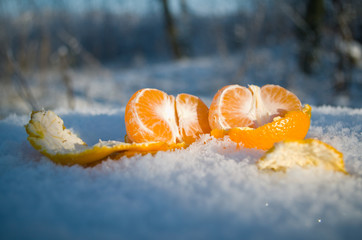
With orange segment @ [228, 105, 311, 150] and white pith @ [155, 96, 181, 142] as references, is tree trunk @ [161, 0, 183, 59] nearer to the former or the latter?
white pith @ [155, 96, 181, 142]

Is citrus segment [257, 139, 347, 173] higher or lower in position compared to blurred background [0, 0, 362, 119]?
lower

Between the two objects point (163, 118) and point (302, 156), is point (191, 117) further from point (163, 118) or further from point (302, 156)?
point (302, 156)

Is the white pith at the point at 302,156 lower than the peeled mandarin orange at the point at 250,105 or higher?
lower

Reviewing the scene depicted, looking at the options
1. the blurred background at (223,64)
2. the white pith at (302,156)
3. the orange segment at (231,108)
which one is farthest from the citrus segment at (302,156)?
the blurred background at (223,64)

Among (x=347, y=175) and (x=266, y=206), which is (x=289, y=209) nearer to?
(x=266, y=206)


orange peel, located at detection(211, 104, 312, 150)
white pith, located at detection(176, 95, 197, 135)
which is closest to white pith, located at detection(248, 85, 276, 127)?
orange peel, located at detection(211, 104, 312, 150)

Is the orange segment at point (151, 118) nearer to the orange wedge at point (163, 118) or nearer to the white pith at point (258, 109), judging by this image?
the orange wedge at point (163, 118)
